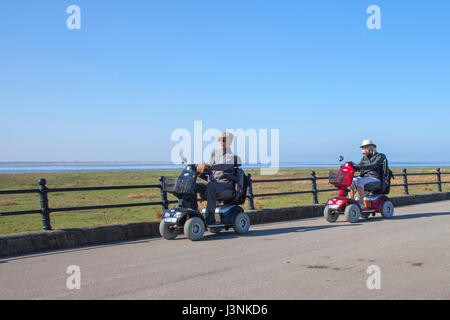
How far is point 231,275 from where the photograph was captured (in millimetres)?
5781

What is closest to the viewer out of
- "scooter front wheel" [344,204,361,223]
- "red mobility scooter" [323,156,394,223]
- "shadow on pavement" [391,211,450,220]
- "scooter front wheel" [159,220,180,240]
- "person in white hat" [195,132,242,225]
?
"scooter front wheel" [159,220,180,240]

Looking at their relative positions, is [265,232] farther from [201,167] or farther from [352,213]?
[352,213]

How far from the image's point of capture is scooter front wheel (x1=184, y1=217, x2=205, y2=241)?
873 centimetres

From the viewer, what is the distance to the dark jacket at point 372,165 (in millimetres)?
12336

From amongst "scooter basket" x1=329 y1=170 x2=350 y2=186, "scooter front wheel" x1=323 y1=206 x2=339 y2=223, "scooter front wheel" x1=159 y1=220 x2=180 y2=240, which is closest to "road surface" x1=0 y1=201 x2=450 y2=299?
"scooter front wheel" x1=159 y1=220 x2=180 y2=240

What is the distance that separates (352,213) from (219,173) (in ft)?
12.9

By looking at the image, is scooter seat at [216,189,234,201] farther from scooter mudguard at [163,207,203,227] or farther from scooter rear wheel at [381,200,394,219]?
scooter rear wheel at [381,200,394,219]

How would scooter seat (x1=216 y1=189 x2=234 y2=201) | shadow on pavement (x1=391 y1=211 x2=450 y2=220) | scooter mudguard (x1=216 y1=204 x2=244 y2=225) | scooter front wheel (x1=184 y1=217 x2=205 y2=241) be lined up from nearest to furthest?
scooter front wheel (x1=184 y1=217 x2=205 y2=241), scooter seat (x1=216 y1=189 x2=234 y2=201), scooter mudguard (x1=216 y1=204 x2=244 y2=225), shadow on pavement (x1=391 y1=211 x2=450 y2=220)

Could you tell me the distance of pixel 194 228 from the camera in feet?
28.9

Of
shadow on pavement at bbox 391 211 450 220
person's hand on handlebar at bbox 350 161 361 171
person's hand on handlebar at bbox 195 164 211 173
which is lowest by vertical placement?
shadow on pavement at bbox 391 211 450 220

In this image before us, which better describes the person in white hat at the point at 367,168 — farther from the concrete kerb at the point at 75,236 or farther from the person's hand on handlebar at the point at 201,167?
the person's hand on handlebar at the point at 201,167

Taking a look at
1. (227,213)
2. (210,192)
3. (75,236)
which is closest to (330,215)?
(227,213)

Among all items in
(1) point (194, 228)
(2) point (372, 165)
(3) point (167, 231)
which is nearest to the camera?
(1) point (194, 228)
